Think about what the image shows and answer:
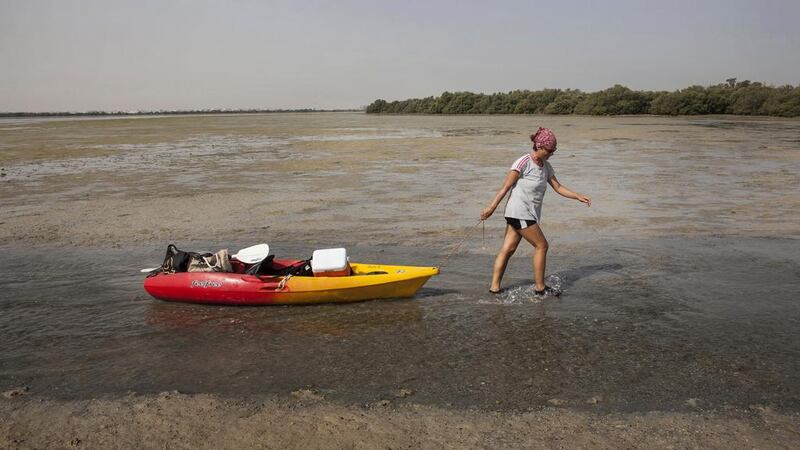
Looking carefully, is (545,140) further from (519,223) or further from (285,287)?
(285,287)

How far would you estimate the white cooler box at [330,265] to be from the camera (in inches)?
260

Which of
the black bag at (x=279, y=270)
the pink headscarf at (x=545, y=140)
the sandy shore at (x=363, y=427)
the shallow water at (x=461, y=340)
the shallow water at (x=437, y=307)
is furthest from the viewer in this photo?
the black bag at (x=279, y=270)

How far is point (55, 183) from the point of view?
17.6 meters

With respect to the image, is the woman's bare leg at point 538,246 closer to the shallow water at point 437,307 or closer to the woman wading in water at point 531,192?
the woman wading in water at point 531,192

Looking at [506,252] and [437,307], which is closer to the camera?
[437,307]

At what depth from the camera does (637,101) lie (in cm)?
7469

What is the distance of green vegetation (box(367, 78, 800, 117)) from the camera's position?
58.9 meters

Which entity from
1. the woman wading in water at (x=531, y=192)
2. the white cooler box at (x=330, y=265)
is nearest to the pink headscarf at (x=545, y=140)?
the woman wading in water at (x=531, y=192)

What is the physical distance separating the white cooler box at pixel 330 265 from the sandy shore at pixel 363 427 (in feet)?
7.54

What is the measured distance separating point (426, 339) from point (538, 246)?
1881mm

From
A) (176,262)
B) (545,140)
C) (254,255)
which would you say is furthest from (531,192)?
(176,262)

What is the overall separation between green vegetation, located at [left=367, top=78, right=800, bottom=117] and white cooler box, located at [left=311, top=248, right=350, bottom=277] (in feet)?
196

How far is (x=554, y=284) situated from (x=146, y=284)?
4.69 metres

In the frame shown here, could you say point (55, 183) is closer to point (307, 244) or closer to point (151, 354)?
point (307, 244)
